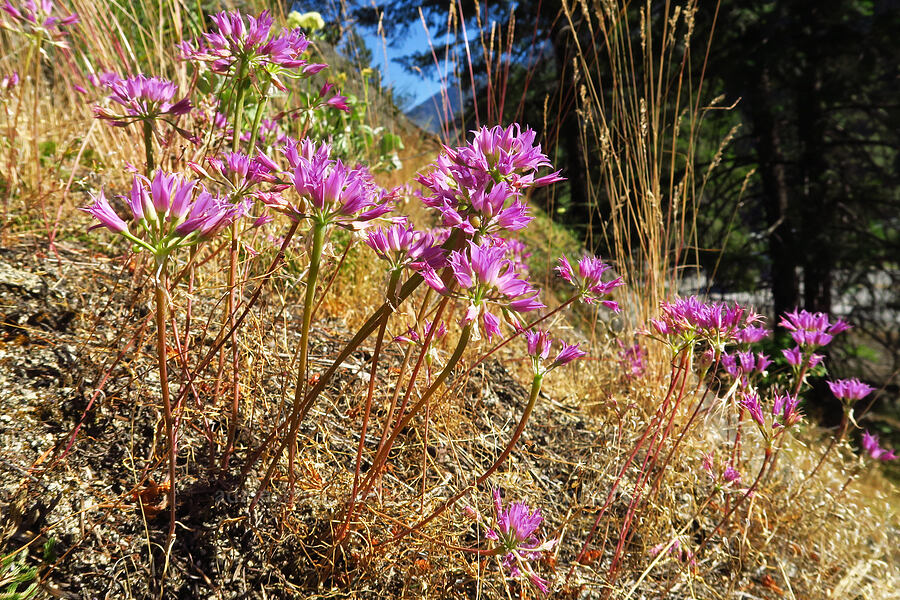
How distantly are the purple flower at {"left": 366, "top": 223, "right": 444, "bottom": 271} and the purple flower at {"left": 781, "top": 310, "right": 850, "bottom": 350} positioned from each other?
103cm

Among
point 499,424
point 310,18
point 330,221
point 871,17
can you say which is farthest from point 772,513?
point 871,17

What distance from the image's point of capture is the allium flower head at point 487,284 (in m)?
0.62

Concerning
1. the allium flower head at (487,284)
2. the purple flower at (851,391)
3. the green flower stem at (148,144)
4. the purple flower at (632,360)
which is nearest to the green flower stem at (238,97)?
the green flower stem at (148,144)

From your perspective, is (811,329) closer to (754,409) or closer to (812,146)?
(754,409)

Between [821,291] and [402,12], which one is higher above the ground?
[402,12]

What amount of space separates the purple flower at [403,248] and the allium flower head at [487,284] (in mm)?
36

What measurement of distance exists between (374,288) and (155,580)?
1.15 meters

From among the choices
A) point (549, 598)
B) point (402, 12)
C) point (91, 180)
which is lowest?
point (549, 598)

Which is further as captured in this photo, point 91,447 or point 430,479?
point 430,479

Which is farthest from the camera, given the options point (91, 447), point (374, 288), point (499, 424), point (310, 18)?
point (310, 18)

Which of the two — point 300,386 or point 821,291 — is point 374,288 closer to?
point 300,386

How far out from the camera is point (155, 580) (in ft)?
2.58

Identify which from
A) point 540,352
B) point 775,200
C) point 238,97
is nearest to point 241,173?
point 238,97

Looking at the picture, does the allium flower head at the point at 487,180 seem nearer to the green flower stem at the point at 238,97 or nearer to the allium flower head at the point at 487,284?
the allium flower head at the point at 487,284
